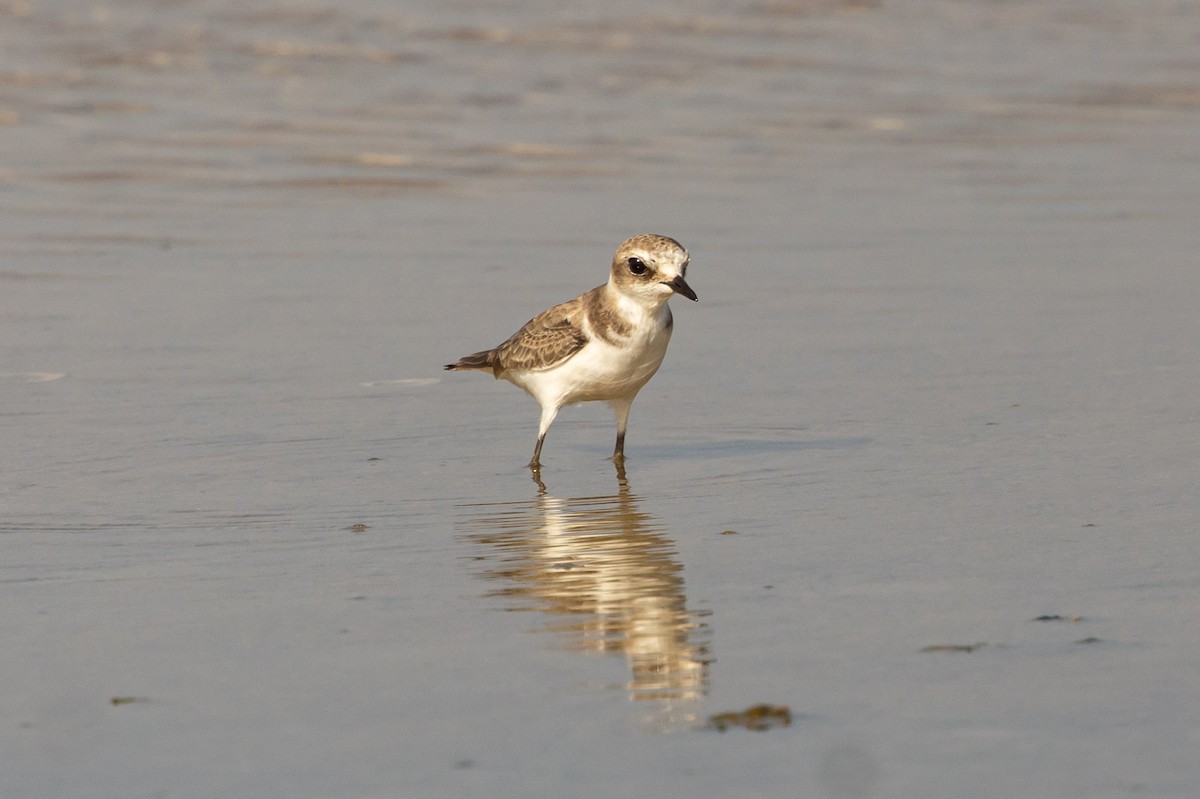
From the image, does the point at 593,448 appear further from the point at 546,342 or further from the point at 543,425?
the point at 546,342

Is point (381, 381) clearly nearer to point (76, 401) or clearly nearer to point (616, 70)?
point (76, 401)

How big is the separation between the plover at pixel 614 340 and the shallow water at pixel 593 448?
28 centimetres

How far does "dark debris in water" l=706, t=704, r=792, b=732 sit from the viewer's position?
4468mm

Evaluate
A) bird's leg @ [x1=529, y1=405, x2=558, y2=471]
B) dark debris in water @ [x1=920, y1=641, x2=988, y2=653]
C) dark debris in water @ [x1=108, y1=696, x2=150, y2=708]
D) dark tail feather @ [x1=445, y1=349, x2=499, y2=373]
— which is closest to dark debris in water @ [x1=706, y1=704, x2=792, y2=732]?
dark debris in water @ [x1=920, y1=641, x2=988, y2=653]

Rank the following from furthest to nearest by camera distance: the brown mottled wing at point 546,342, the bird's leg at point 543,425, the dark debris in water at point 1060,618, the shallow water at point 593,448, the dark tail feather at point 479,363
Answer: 1. the dark tail feather at point 479,363
2. the brown mottled wing at point 546,342
3. the bird's leg at point 543,425
4. the dark debris in water at point 1060,618
5. the shallow water at point 593,448

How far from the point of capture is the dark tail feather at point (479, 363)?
8.65 m

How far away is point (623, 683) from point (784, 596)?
3.17ft

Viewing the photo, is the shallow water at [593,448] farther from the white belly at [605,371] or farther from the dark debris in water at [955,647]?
the white belly at [605,371]

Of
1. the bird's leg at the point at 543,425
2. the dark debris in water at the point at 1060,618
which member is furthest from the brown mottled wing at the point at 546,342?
the dark debris in water at the point at 1060,618

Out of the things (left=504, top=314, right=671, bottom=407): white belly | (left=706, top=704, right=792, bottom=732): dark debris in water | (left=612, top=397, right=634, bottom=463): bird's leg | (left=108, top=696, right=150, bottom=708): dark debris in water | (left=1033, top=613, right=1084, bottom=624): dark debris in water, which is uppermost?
(left=504, top=314, right=671, bottom=407): white belly

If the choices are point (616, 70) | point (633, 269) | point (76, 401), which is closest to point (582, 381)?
point (633, 269)

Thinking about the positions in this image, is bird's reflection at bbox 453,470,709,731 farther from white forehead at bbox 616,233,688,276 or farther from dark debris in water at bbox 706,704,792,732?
white forehead at bbox 616,233,688,276

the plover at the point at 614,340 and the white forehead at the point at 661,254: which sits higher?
the white forehead at the point at 661,254

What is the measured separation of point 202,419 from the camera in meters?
8.43
